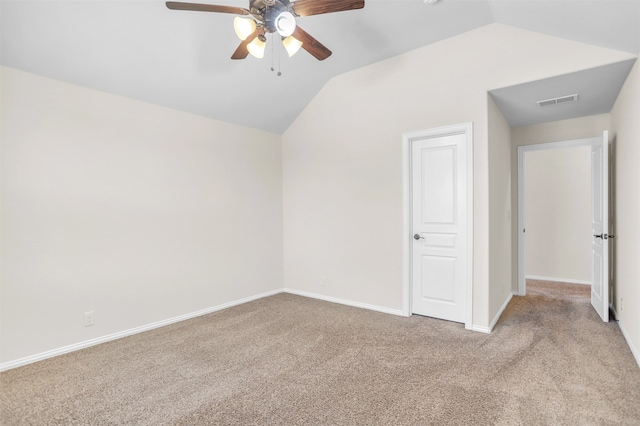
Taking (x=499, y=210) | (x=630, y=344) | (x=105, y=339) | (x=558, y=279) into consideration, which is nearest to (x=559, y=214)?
(x=558, y=279)

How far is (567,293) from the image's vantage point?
4.69 metres

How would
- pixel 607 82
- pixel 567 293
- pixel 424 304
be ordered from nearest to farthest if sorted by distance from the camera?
pixel 607 82 < pixel 424 304 < pixel 567 293

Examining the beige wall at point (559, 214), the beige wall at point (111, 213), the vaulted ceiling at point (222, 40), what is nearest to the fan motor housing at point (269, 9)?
the vaulted ceiling at point (222, 40)

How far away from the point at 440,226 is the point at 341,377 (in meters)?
2.01

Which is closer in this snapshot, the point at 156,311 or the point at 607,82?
the point at 607,82

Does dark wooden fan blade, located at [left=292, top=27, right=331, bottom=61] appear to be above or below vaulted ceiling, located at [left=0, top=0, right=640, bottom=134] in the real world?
below

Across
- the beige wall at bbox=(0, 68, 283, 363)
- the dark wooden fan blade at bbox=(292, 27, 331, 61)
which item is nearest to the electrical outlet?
the beige wall at bbox=(0, 68, 283, 363)

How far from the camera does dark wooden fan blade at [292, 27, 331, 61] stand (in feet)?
7.34

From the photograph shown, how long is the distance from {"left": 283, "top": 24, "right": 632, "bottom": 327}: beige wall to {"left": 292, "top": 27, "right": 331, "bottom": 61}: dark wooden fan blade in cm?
154

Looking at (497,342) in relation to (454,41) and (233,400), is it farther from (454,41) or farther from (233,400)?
(454,41)

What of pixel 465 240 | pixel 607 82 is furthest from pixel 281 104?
pixel 607 82

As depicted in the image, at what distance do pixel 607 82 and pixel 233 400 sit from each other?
13.7ft

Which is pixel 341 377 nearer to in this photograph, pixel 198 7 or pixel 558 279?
pixel 198 7

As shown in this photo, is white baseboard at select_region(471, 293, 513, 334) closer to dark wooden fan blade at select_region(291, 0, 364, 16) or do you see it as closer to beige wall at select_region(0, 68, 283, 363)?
beige wall at select_region(0, 68, 283, 363)
